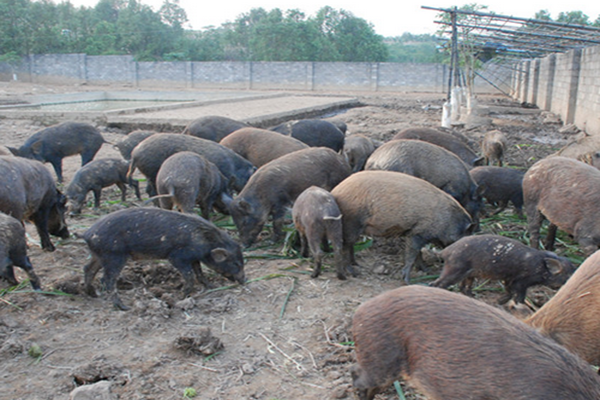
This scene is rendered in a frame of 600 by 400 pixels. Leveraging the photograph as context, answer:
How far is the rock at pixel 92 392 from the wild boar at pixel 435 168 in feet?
14.6

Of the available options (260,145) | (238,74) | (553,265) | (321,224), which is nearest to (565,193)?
(553,265)

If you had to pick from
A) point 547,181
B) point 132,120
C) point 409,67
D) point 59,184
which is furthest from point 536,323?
point 409,67

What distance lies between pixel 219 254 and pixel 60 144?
5.87 meters

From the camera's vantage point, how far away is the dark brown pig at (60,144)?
9.31 meters

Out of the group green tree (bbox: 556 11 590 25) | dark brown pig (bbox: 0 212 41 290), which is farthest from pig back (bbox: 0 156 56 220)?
green tree (bbox: 556 11 590 25)

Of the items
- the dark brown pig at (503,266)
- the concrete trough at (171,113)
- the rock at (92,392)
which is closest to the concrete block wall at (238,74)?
the concrete trough at (171,113)

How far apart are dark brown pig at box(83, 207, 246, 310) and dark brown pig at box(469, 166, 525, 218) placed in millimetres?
3720

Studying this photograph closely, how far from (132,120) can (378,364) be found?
12642mm

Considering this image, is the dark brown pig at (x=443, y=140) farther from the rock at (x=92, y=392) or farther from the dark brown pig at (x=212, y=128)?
the rock at (x=92, y=392)

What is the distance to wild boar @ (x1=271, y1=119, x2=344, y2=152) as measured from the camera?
10.3 meters

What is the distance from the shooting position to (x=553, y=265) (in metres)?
4.61

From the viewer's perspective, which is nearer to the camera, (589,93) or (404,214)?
(404,214)

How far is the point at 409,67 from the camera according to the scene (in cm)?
4134

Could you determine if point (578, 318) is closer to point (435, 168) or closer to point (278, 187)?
point (435, 168)
